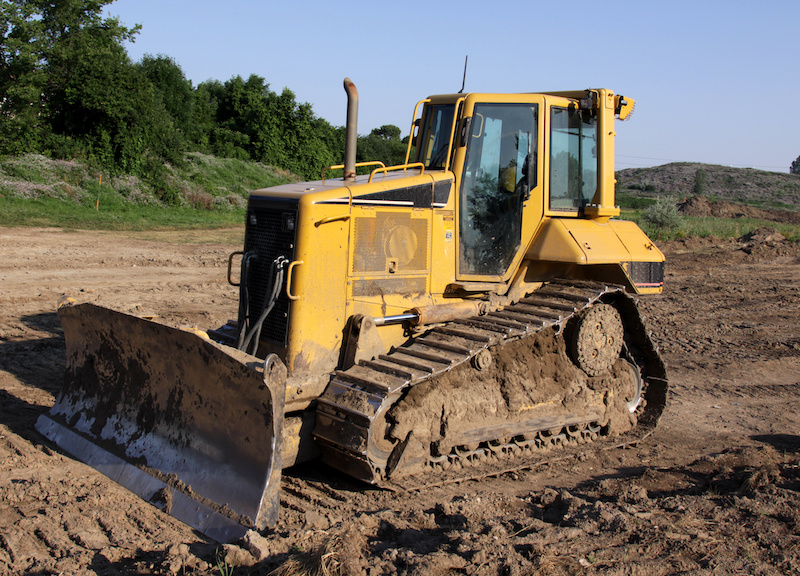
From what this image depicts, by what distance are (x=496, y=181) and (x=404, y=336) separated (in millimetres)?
1527

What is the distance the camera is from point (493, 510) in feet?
15.2

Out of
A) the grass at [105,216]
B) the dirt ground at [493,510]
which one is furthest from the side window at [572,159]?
the grass at [105,216]

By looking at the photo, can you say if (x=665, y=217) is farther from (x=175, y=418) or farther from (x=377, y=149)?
(x=175, y=418)

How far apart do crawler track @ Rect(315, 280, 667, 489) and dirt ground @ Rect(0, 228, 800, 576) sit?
0.22 meters

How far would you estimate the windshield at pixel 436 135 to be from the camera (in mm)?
6105

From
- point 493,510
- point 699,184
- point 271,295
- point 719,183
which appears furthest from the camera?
point 719,183

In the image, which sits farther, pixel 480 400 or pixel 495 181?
pixel 495 181

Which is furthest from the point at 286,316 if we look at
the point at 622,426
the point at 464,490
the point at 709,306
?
the point at 709,306

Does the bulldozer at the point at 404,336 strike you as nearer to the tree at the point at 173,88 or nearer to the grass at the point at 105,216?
the grass at the point at 105,216

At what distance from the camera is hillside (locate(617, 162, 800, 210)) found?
6162 cm

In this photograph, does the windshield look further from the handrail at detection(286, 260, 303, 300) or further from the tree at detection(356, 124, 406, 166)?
the tree at detection(356, 124, 406, 166)

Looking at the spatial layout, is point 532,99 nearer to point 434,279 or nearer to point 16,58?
point 434,279

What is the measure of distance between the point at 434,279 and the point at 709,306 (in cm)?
880

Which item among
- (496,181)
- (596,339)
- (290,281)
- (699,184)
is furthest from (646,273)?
(699,184)
